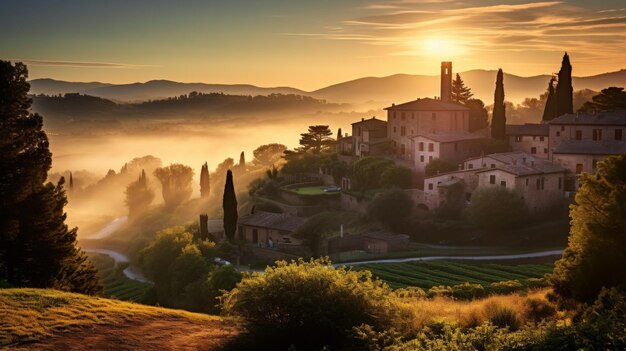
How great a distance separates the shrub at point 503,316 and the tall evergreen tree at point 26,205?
18.2 m

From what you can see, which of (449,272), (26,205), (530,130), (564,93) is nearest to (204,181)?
(530,130)

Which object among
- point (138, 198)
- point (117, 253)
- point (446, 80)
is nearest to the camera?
point (446, 80)

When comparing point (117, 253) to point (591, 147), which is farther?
point (117, 253)

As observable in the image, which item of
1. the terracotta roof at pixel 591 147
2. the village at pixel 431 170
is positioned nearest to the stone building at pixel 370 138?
the village at pixel 431 170

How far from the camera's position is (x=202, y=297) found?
4434 cm

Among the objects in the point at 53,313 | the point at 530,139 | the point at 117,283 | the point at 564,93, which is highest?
the point at 564,93

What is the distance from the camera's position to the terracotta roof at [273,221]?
58.5 meters

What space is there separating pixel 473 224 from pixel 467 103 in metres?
26.8

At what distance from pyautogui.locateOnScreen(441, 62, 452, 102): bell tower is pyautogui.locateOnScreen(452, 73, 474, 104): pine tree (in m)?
1.91

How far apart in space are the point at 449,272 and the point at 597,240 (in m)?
21.7

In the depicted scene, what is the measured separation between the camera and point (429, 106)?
229ft

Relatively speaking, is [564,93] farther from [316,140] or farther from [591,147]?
[316,140]

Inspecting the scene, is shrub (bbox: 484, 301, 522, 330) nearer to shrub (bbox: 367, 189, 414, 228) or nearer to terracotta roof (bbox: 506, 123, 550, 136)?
shrub (bbox: 367, 189, 414, 228)

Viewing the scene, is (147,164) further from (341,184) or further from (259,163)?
(341,184)
